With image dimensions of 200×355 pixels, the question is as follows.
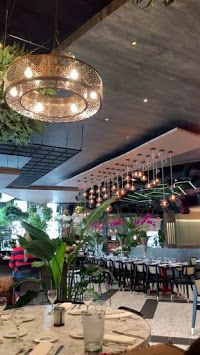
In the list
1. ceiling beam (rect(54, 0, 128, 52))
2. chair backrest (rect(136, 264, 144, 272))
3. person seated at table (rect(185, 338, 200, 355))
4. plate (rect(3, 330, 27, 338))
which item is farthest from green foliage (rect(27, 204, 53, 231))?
person seated at table (rect(185, 338, 200, 355))

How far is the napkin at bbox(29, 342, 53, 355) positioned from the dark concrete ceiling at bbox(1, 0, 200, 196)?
144 inches

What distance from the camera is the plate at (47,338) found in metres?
1.81

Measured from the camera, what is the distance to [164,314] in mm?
6535

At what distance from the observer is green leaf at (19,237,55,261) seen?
298cm

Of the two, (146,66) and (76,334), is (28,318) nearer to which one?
(76,334)

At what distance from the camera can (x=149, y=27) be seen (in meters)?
4.35

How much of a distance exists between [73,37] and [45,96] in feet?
6.78

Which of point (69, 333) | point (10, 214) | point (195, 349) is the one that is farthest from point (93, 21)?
point (10, 214)

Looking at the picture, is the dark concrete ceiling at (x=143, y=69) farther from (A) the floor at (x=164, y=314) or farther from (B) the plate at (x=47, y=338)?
(A) the floor at (x=164, y=314)

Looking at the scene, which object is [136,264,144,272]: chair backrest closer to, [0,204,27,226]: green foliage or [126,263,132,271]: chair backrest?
[126,263,132,271]: chair backrest

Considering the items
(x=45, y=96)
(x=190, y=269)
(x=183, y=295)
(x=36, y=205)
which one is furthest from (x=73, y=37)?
(x=36, y=205)

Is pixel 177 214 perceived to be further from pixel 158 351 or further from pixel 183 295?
pixel 158 351

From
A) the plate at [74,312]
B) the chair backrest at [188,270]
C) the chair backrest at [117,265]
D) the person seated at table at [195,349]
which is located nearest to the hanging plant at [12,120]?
the plate at [74,312]

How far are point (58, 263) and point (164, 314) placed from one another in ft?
14.4
